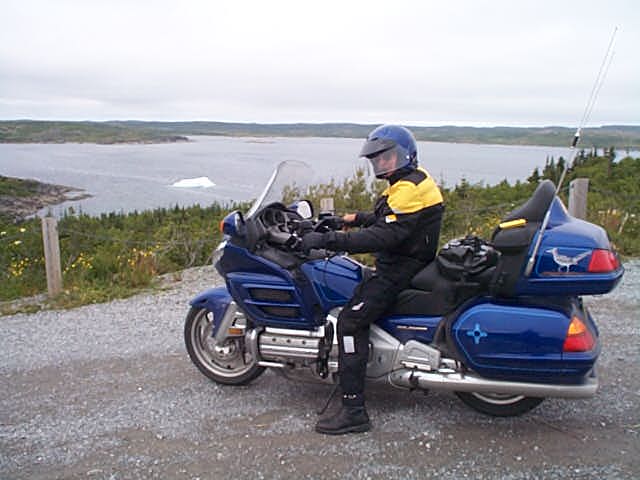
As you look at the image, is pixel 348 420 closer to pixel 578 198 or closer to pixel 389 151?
pixel 389 151

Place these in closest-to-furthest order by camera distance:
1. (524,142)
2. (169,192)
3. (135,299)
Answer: (135,299), (524,142), (169,192)

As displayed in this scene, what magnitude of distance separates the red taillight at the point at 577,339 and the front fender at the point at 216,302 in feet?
7.37

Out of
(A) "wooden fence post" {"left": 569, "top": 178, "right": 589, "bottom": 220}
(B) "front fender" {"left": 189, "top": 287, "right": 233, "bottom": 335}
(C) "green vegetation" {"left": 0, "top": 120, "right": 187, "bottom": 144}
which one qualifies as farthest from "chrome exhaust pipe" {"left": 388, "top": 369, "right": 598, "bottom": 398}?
(C) "green vegetation" {"left": 0, "top": 120, "right": 187, "bottom": 144}

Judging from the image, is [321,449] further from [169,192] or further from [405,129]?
[169,192]

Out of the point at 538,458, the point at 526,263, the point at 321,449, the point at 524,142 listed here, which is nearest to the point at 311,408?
the point at 321,449

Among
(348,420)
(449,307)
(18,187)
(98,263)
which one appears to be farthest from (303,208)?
(18,187)

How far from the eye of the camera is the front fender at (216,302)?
4316mm

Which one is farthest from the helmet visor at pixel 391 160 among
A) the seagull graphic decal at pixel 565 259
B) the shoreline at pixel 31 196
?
the shoreline at pixel 31 196

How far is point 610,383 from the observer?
4.40m

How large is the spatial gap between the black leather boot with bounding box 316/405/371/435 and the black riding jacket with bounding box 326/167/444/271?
0.95 metres

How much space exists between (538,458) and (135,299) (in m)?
5.29

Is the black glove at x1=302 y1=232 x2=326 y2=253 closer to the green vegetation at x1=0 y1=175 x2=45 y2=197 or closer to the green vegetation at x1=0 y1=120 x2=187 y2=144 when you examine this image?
the green vegetation at x1=0 y1=175 x2=45 y2=197

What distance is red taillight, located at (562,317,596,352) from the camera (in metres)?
3.41

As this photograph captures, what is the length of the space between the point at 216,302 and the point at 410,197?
5.46ft
